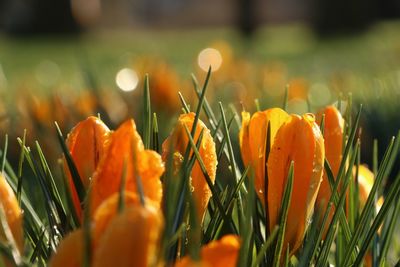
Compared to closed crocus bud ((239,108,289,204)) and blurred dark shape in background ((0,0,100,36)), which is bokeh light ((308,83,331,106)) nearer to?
closed crocus bud ((239,108,289,204))

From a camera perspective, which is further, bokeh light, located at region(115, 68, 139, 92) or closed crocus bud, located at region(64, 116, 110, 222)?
bokeh light, located at region(115, 68, 139, 92)

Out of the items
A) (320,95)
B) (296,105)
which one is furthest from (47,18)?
(296,105)

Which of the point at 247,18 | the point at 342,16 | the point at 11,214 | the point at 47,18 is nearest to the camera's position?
the point at 11,214

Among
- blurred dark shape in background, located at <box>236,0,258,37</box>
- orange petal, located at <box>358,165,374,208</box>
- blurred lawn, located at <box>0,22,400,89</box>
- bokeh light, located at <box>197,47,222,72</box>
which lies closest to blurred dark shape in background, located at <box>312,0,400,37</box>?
blurred lawn, located at <box>0,22,400,89</box>

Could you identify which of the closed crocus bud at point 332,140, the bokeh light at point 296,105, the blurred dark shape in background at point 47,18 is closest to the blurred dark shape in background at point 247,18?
the blurred dark shape in background at point 47,18

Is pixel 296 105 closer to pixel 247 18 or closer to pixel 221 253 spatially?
pixel 221 253

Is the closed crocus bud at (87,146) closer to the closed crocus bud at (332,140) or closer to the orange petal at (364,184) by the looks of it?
the closed crocus bud at (332,140)
